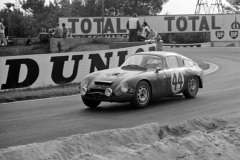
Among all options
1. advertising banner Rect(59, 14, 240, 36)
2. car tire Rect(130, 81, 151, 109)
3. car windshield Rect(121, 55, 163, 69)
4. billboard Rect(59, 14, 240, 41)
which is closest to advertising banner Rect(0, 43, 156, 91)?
car windshield Rect(121, 55, 163, 69)

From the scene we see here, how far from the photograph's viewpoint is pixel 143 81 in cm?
1165

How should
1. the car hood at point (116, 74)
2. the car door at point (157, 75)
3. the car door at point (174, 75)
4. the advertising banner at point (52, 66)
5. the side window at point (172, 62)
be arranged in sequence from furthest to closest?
1. the advertising banner at point (52, 66)
2. the side window at point (172, 62)
3. the car door at point (174, 75)
4. the car door at point (157, 75)
5. the car hood at point (116, 74)

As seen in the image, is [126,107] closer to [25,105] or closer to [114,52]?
[25,105]

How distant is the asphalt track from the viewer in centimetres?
901

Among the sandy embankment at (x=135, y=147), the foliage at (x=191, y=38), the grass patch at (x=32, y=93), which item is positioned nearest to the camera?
the sandy embankment at (x=135, y=147)

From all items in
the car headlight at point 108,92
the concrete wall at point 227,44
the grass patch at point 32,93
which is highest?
the car headlight at point 108,92

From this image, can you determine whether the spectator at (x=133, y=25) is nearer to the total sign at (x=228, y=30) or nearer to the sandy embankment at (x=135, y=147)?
the sandy embankment at (x=135, y=147)

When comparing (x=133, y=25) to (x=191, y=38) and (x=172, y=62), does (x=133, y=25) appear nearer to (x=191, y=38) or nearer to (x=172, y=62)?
(x=172, y=62)

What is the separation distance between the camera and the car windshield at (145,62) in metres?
12.3

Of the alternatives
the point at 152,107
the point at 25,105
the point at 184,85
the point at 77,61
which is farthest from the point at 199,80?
the point at 77,61

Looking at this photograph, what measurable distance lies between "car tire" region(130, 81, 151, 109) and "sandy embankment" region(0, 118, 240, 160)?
164 inches

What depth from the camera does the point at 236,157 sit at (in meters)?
6.18

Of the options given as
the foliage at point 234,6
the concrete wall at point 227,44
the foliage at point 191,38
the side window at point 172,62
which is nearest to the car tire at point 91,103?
the side window at point 172,62

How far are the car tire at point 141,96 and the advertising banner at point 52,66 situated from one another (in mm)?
6396
